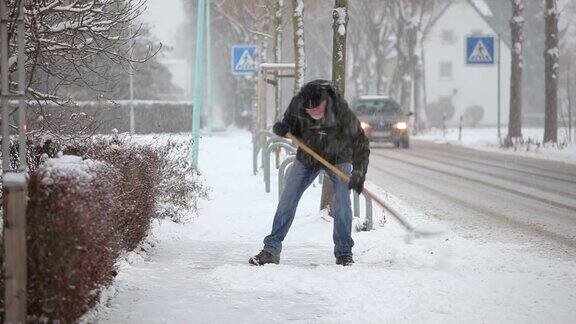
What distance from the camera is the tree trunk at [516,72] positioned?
2483cm

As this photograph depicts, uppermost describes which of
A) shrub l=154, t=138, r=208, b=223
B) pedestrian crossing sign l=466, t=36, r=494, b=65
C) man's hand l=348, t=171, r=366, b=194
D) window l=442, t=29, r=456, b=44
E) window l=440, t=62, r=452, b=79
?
window l=442, t=29, r=456, b=44

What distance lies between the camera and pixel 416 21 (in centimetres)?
3950

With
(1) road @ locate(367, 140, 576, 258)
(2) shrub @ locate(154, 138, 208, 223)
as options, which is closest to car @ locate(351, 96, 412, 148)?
(1) road @ locate(367, 140, 576, 258)

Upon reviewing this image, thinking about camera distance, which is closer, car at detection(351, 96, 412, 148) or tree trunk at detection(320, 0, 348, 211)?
tree trunk at detection(320, 0, 348, 211)

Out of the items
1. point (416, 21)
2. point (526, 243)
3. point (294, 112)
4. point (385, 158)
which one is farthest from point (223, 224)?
point (416, 21)

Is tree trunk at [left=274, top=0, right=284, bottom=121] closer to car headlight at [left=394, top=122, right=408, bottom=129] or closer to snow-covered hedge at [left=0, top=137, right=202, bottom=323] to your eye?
car headlight at [left=394, top=122, right=408, bottom=129]

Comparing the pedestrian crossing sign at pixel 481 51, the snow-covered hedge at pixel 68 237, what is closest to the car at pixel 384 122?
the pedestrian crossing sign at pixel 481 51

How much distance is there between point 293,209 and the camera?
6531mm

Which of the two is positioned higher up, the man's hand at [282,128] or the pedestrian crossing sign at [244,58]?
the pedestrian crossing sign at [244,58]

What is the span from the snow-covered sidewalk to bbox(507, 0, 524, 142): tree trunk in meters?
17.9

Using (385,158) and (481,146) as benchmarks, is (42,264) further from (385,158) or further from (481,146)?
(481,146)

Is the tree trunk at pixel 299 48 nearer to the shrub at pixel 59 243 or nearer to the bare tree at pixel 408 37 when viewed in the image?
the shrub at pixel 59 243

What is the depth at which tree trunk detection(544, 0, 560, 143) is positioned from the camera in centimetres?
2353

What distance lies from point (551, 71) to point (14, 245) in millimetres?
22646
